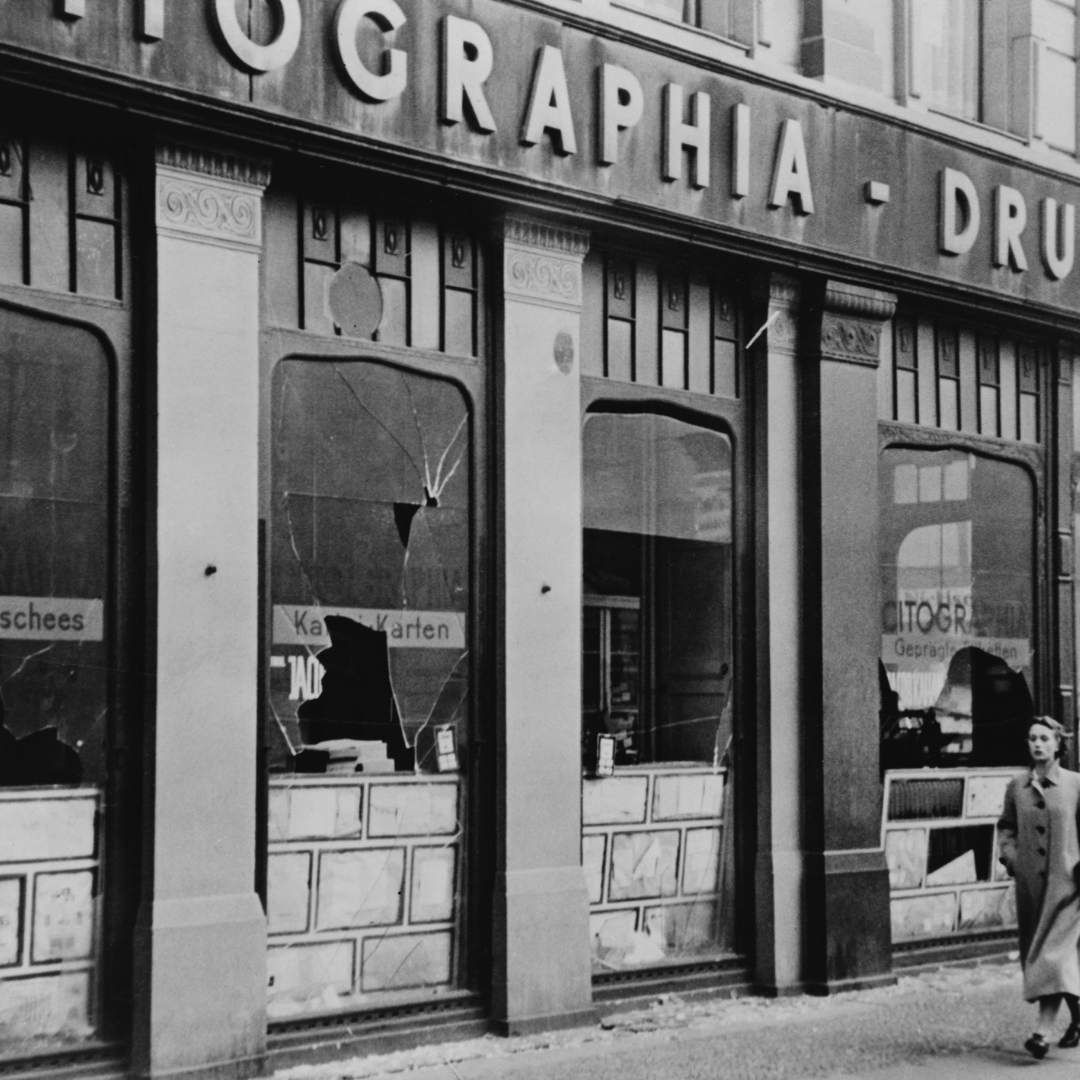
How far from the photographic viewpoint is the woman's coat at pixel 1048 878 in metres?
9.59

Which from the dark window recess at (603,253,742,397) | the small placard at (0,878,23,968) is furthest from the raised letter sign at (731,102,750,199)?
the small placard at (0,878,23,968)

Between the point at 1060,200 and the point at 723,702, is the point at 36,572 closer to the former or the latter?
the point at 723,702

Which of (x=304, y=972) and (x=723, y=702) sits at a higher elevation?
(x=723, y=702)

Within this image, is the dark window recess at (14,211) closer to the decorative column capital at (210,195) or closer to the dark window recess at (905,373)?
the decorative column capital at (210,195)

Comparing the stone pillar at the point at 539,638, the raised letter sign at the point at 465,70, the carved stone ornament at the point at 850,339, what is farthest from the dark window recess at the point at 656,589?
the raised letter sign at the point at 465,70

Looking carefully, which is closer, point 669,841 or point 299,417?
point 299,417

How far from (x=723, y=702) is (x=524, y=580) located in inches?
82.5

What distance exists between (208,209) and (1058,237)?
7583 mm

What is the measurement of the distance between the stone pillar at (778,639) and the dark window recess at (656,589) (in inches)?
9.6

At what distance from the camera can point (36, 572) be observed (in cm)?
851

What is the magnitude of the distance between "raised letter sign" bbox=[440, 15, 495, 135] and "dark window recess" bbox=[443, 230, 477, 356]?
64 cm

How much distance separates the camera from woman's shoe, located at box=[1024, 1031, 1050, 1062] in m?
9.50

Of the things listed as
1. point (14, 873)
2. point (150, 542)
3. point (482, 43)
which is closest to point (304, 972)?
point (14, 873)

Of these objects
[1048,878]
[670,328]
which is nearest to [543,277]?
[670,328]
